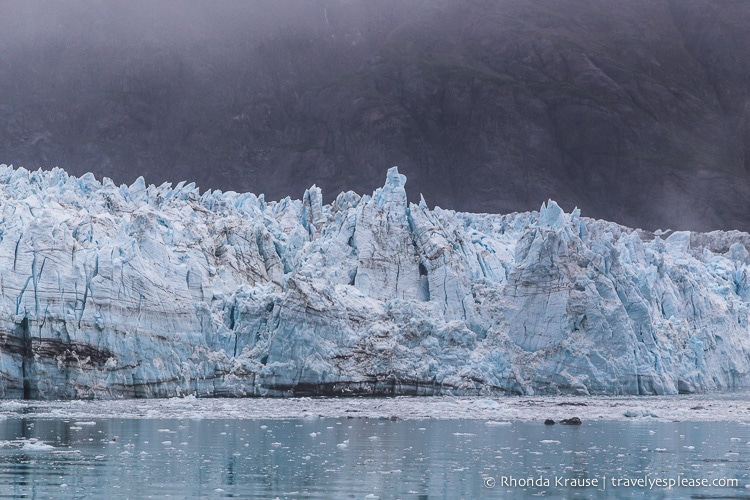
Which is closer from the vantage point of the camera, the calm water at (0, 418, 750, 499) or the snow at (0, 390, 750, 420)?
the calm water at (0, 418, 750, 499)

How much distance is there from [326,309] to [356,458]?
11.3 meters

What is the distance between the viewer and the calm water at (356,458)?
473 inches

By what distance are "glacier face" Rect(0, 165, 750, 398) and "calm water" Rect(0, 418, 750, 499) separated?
5.59 m

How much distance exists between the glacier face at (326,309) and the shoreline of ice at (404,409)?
86 cm

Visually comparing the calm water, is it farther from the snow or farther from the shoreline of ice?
the shoreline of ice

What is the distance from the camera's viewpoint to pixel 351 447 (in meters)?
15.6

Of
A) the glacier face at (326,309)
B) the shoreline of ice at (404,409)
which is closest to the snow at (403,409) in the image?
the shoreline of ice at (404,409)

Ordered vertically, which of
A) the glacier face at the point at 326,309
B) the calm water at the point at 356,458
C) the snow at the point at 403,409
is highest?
the glacier face at the point at 326,309

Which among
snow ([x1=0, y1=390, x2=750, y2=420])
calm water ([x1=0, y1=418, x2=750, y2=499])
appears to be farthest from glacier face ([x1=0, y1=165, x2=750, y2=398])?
calm water ([x1=0, y1=418, x2=750, y2=499])

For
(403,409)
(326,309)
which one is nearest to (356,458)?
(403,409)

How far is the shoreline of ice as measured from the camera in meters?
20.4

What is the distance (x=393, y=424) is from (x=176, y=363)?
7517 mm

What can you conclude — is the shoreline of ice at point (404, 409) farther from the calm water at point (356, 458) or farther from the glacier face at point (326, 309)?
the calm water at point (356, 458)

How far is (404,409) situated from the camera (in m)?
22.1
